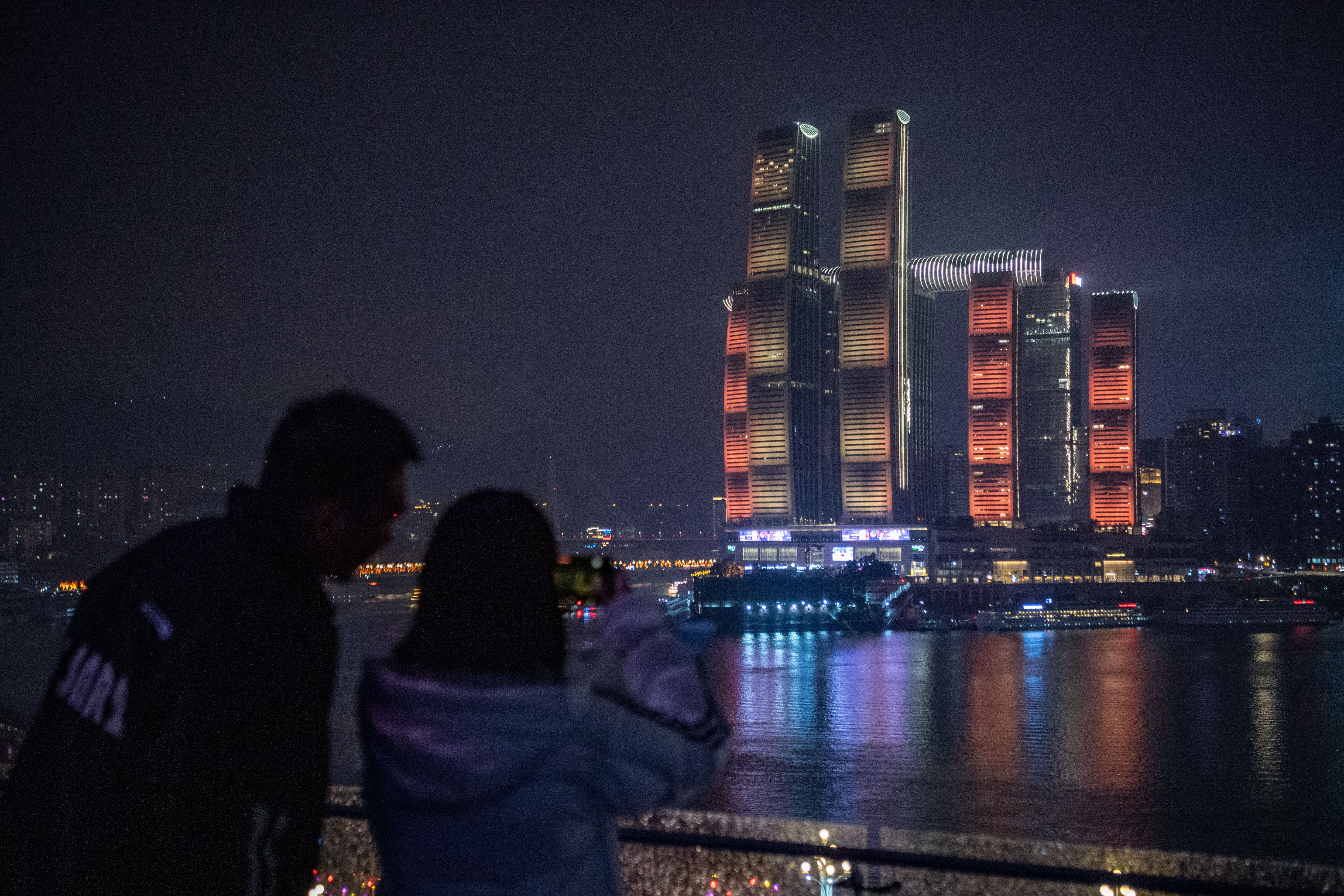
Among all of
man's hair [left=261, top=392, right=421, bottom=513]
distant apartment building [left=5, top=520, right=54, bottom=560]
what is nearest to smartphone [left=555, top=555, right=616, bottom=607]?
man's hair [left=261, top=392, right=421, bottom=513]

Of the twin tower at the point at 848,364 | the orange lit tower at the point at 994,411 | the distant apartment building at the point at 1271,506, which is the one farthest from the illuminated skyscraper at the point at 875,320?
the distant apartment building at the point at 1271,506

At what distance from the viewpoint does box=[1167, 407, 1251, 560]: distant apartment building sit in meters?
83.2

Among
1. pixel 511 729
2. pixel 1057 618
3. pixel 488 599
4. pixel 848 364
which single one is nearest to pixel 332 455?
pixel 488 599

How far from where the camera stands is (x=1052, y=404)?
107 metres

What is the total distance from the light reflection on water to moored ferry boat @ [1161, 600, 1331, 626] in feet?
29.5

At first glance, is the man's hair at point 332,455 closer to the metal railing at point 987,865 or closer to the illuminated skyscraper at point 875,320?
the metal railing at point 987,865

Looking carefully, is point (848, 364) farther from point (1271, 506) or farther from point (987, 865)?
point (987, 865)

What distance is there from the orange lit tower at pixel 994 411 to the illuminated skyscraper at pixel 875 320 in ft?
34.7

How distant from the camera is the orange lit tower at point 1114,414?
80750mm

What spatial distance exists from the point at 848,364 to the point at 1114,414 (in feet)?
85.8

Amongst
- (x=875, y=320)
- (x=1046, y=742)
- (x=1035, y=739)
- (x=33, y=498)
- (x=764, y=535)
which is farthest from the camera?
(x=764, y=535)

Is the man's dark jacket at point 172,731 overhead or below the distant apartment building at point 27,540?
overhead

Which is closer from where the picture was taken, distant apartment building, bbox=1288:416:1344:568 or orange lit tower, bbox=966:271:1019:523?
distant apartment building, bbox=1288:416:1344:568

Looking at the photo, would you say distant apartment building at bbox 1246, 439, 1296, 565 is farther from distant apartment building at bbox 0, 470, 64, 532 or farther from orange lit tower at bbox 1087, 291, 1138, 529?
distant apartment building at bbox 0, 470, 64, 532
